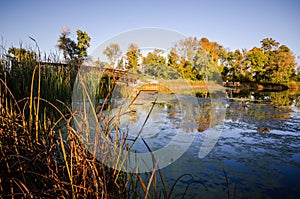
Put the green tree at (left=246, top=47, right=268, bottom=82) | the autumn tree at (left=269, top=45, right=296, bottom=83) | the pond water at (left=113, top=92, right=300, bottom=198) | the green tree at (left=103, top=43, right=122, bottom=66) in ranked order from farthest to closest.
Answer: the green tree at (left=246, top=47, right=268, bottom=82) < the autumn tree at (left=269, top=45, right=296, bottom=83) < the green tree at (left=103, top=43, right=122, bottom=66) < the pond water at (left=113, top=92, right=300, bottom=198)

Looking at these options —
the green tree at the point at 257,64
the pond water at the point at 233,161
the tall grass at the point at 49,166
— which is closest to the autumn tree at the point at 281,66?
the green tree at the point at 257,64

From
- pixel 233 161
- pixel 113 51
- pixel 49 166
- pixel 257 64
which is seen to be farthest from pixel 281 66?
pixel 49 166

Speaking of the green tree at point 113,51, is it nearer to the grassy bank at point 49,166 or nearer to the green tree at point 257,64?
the grassy bank at point 49,166

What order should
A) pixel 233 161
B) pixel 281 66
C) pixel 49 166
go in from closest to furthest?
pixel 49 166 < pixel 233 161 < pixel 281 66

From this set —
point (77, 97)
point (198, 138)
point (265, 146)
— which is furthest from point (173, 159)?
point (77, 97)

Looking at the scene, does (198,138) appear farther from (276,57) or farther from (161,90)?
(276,57)

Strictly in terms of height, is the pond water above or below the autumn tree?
below

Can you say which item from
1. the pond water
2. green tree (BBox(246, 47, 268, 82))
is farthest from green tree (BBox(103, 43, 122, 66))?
green tree (BBox(246, 47, 268, 82))

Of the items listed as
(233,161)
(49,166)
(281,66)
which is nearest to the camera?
(49,166)

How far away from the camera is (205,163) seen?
1896 mm

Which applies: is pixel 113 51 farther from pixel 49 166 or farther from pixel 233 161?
pixel 233 161

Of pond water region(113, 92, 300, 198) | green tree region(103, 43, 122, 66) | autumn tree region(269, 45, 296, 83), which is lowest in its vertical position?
pond water region(113, 92, 300, 198)

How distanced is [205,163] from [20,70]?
91.2 inches

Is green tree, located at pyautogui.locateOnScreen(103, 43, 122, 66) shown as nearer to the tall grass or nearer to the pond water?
the pond water
